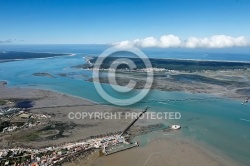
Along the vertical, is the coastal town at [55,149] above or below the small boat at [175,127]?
below

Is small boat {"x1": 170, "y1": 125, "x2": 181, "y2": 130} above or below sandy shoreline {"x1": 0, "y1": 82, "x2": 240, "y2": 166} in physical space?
above

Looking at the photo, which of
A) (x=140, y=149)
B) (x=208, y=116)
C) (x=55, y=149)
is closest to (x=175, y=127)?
(x=140, y=149)

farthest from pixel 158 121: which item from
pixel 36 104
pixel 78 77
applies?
pixel 78 77

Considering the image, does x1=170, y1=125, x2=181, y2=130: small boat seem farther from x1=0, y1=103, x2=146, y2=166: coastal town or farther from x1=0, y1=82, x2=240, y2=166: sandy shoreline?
x1=0, y1=103, x2=146, y2=166: coastal town

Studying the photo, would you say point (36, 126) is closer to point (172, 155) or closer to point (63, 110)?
point (63, 110)

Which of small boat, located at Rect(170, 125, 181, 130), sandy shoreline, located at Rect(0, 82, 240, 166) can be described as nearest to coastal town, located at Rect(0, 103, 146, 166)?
sandy shoreline, located at Rect(0, 82, 240, 166)

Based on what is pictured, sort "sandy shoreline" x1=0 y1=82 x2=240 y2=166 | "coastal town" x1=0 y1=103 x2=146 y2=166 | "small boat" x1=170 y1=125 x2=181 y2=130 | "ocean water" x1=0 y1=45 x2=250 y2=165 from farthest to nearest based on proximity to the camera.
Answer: "small boat" x1=170 y1=125 x2=181 y2=130
"ocean water" x1=0 y1=45 x2=250 y2=165
"sandy shoreline" x1=0 y1=82 x2=240 y2=166
"coastal town" x1=0 y1=103 x2=146 y2=166

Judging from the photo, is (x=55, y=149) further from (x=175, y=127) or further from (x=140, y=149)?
(x=175, y=127)

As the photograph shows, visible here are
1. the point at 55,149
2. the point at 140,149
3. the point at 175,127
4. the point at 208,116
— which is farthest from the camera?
the point at 208,116

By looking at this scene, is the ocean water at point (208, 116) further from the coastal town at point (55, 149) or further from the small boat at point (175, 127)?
the coastal town at point (55, 149)

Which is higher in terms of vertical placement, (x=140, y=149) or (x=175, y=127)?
(x=175, y=127)

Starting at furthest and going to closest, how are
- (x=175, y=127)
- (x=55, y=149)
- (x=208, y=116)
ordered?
(x=208, y=116)
(x=175, y=127)
(x=55, y=149)

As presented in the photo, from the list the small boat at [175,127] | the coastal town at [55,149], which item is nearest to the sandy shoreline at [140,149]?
the coastal town at [55,149]
